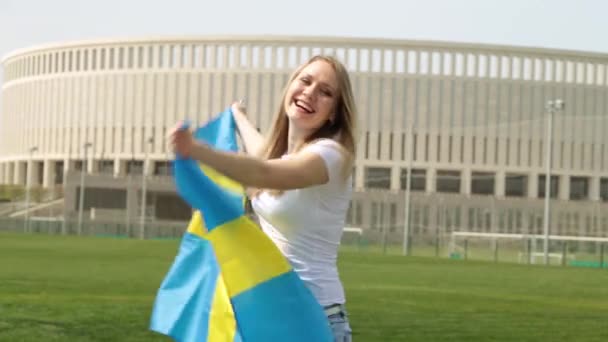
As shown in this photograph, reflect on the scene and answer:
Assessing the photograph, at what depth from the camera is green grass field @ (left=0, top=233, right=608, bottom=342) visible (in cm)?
1420

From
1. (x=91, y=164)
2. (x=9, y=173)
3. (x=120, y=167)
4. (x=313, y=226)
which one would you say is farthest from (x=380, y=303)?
(x=9, y=173)

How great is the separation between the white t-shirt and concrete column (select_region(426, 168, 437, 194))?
334ft

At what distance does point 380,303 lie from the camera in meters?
19.5

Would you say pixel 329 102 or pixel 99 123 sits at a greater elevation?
pixel 329 102

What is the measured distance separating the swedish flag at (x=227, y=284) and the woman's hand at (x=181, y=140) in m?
0.21

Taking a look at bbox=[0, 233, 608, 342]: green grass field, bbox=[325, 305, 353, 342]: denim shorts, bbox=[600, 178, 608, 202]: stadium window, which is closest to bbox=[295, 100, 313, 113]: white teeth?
bbox=[325, 305, 353, 342]: denim shorts

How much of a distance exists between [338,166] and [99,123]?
357 feet

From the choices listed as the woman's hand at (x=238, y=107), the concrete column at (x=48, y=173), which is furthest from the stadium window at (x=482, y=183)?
the woman's hand at (x=238, y=107)

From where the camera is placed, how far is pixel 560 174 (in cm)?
10906

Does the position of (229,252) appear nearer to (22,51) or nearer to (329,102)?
Answer: (329,102)

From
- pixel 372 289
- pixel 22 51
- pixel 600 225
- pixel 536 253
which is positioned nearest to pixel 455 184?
pixel 600 225

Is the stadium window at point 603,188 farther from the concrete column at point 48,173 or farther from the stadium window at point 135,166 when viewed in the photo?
the concrete column at point 48,173

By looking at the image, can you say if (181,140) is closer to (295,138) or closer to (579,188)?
(295,138)

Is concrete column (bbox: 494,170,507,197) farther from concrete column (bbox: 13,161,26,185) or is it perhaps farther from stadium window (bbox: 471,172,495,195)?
concrete column (bbox: 13,161,26,185)
